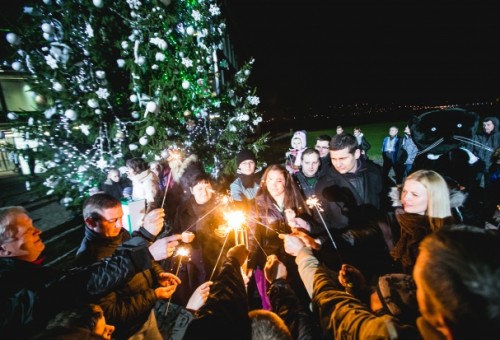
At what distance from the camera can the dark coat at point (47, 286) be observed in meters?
1.50

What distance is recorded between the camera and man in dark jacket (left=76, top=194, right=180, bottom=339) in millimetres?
2119

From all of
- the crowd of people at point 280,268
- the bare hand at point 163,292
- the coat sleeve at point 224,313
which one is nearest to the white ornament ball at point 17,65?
the crowd of people at point 280,268

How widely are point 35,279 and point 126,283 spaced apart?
732 millimetres

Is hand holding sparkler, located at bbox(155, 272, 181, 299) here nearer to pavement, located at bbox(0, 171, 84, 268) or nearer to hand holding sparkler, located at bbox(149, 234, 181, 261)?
hand holding sparkler, located at bbox(149, 234, 181, 261)

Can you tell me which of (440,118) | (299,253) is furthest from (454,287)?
(440,118)

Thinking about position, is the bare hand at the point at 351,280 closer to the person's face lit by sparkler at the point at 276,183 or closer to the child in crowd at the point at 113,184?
the person's face lit by sparkler at the point at 276,183

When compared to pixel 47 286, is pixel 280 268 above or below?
below

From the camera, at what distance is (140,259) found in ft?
7.61

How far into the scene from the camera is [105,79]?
243 inches

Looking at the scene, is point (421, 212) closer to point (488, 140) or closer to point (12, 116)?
point (488, 140)

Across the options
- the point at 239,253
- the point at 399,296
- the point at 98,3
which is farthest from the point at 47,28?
the point at 399,296

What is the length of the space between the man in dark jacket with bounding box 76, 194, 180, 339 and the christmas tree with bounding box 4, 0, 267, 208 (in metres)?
3.83

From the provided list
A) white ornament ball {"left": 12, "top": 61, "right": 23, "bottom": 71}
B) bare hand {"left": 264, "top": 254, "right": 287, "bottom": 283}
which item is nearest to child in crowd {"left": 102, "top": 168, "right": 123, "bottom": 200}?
white ornament ball {"left": 12, "top": 61, "right": 23, "bottom": 71}

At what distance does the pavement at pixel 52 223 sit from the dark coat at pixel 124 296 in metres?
3.75
